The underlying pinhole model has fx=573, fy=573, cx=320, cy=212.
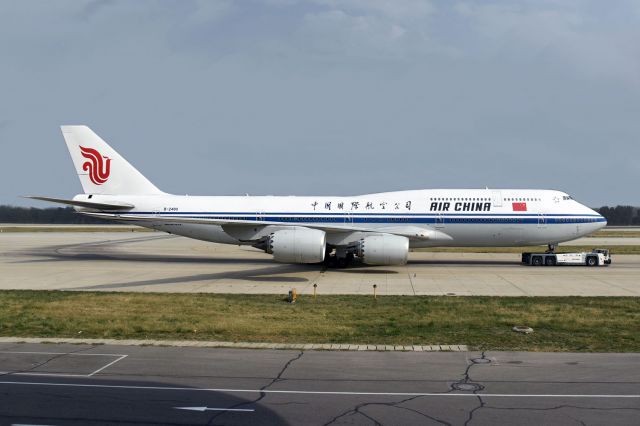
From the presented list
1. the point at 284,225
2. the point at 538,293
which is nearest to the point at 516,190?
the point at 538,293

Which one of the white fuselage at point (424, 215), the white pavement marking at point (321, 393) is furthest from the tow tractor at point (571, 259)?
the white pavement marking at point (321, 393)

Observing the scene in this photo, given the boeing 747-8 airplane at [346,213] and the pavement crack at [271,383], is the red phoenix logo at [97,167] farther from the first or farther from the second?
the pavement crack at [271,383]

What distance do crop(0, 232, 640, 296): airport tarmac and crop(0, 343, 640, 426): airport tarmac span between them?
37.3 feet

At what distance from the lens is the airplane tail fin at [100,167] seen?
3738 cm

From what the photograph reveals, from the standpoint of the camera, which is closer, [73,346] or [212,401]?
[212,401]

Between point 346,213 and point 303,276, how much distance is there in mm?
6021

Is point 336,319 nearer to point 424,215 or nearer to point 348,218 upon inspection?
point 348,218

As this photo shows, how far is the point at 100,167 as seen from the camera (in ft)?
123

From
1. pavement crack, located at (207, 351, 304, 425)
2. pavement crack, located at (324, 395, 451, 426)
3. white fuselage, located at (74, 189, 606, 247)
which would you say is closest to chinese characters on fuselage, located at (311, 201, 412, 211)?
white fuselage, located at (74, 189, 606, 247)

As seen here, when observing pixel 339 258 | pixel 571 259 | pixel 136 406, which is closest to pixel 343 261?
pixel 339 258

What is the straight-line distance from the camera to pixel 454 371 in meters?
12.6

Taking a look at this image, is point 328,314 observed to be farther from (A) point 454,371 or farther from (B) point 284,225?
(B) point 284,225

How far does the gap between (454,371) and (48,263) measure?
32.0m

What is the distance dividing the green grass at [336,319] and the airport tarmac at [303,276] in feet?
8.41
